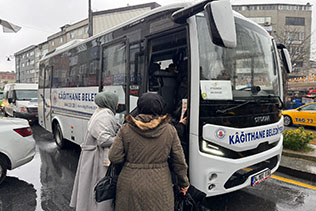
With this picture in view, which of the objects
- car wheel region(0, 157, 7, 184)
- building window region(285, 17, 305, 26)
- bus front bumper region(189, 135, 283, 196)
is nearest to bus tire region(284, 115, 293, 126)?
bus front bumper region(189, 135, 283, 196)

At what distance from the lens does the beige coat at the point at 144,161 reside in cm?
199

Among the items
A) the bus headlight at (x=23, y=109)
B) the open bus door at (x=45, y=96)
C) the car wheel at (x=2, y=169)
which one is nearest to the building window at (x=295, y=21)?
the bus headlight at (x=23, y=109)

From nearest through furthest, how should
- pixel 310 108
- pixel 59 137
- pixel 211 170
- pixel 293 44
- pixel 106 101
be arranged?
pixel 106 101
pixel 211 170
pixel 59 137
pixel 310 108
pixel 293 44

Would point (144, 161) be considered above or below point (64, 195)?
above

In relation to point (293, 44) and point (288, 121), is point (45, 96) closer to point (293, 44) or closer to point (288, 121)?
point (288, 121)

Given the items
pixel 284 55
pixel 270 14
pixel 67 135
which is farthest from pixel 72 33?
pixel 284 55

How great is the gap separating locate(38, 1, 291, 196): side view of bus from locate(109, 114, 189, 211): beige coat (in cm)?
94

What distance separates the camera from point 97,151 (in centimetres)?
253

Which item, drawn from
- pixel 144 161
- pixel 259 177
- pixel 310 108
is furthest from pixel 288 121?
pixel 144 161

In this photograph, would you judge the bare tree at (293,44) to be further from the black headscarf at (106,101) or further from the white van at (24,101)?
the black headscarf at (106,101)

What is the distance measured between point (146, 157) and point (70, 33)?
4919cm

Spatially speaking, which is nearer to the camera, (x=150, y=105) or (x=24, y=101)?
(x=150, y=105)

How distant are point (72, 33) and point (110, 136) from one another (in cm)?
4771

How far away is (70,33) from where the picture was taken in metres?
45.6
